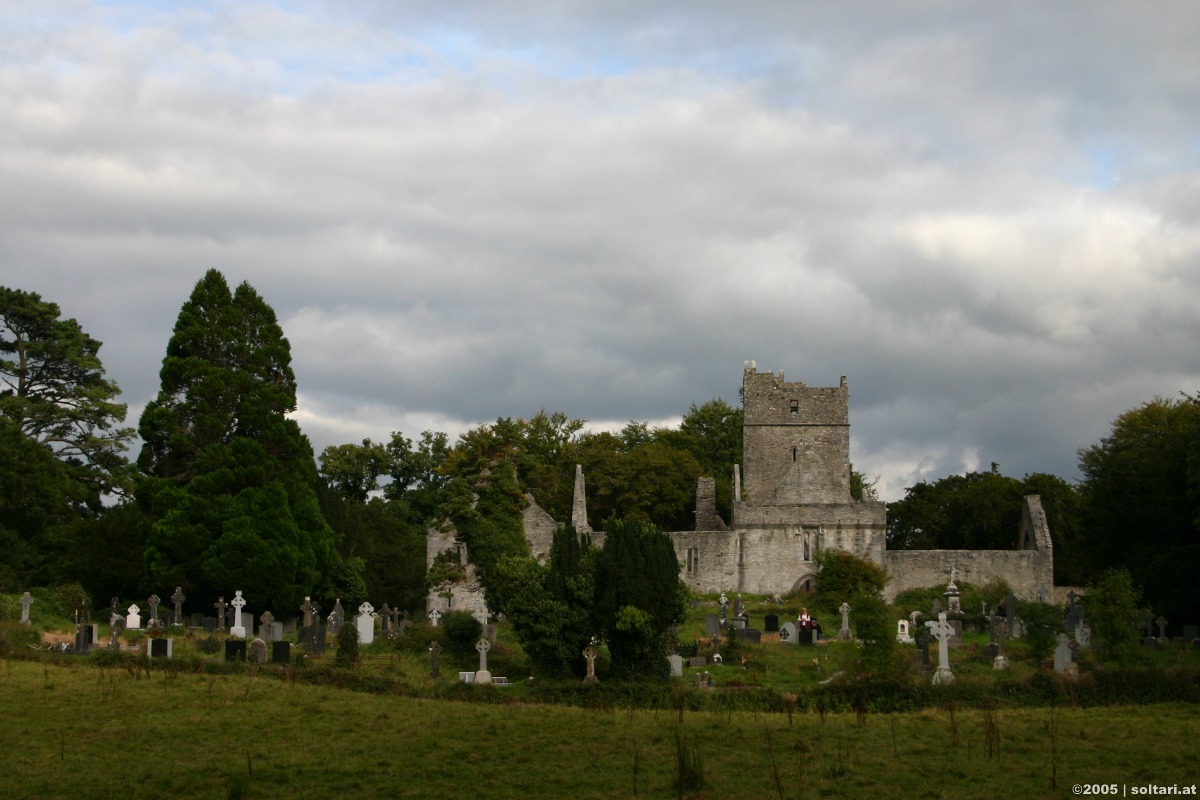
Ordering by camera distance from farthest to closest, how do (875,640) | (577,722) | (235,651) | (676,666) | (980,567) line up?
1. (980,567)
2. (676,666)
3. (235,651)
4. (875,640)
5. (577,722)

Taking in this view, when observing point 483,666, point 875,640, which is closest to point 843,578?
point 875,640

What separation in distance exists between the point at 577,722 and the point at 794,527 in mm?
27272

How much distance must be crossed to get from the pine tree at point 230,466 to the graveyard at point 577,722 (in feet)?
20.5

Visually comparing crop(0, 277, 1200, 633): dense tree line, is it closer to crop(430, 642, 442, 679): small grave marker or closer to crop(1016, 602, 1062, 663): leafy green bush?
crop(430, 642, 442, 679): small grave marker

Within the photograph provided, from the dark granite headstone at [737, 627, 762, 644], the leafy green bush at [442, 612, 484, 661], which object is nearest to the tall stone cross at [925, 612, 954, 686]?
the dark granite headstone at [737, 627, 762, 644]

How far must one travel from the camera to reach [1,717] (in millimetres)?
22953

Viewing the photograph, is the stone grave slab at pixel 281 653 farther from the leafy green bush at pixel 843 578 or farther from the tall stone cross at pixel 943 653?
the leafy green bush at pixel 843 578

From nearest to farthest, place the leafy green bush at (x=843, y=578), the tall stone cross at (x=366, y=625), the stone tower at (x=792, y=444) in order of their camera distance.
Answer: the tall stone cross at (x=366, y=625), the leafy green bush at (x=843, y=578), the stone tower at (x=792, y=444)

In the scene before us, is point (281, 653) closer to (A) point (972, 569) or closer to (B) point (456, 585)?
(B) point (456, 585)

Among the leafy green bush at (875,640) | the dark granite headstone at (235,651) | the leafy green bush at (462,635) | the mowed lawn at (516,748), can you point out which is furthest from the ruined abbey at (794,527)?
the mowed lawn at (516,748)

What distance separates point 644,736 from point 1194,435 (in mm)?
22078

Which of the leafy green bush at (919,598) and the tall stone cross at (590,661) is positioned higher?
the leafy green bush at (919,598)

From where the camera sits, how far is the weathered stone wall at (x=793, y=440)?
177ft

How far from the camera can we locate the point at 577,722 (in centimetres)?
2344
